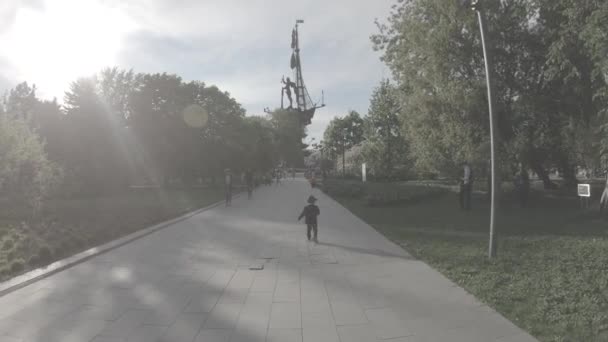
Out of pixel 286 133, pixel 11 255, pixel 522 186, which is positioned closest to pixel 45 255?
pixel 11 255

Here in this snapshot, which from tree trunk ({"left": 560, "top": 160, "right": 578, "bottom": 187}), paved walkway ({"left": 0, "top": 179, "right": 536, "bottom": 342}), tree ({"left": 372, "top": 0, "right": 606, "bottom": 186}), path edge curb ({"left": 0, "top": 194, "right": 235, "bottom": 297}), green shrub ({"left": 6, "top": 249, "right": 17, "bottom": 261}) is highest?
tree ({"left": 372, "top": 0, "right": 606, "bottom": 186})

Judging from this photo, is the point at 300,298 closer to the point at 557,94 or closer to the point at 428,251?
the point at 428,251

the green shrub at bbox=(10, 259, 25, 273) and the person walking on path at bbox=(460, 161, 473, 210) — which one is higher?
the person walking on path at bbox=(460, 161, 473, 210)

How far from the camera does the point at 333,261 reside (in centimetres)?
734

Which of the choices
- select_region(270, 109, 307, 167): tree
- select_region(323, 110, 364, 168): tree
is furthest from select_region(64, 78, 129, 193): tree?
select_region(270, 109, 307, 167): tree

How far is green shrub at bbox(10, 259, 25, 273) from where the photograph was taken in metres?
6.44

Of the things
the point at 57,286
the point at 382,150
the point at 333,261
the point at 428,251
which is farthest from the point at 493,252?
the point at 382,150

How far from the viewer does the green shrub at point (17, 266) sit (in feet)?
21.1

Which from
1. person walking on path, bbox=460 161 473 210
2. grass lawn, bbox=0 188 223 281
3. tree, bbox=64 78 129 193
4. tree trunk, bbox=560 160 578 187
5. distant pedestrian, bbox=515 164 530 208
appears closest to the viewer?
grass lawn, bbox=0 188 223 281

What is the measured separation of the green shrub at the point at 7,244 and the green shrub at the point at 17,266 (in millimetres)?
1724

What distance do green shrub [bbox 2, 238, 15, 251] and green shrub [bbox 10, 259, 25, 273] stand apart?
172cm

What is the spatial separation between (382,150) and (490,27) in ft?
81.6

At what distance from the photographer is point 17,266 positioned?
21.5ft

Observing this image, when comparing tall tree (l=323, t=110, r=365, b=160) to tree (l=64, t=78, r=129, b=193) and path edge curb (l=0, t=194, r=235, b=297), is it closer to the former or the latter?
tree (l=64, t=78, r=129, b=193)
